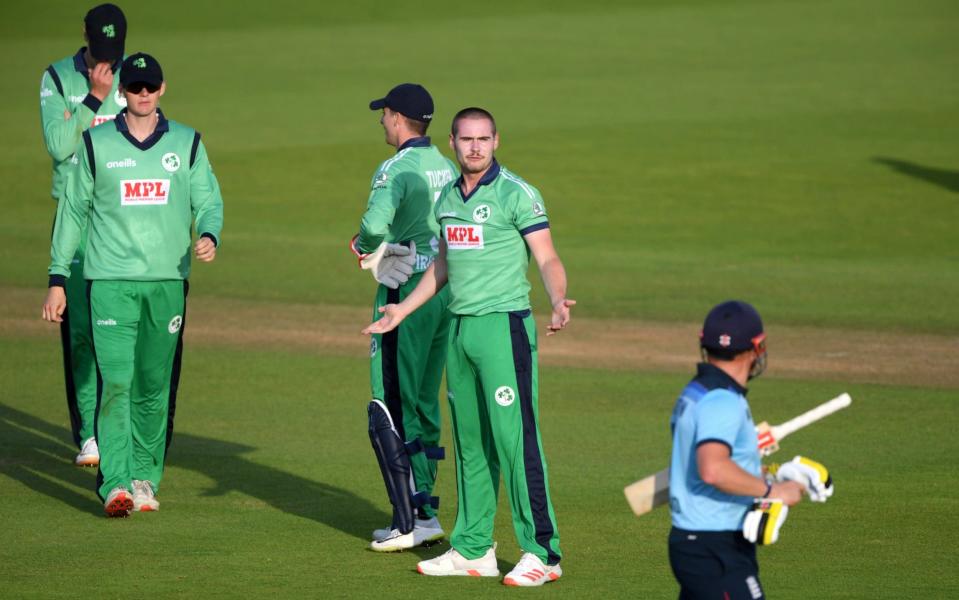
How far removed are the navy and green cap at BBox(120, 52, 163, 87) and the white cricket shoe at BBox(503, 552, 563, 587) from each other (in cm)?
375

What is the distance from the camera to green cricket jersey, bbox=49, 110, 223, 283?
32.0 feet

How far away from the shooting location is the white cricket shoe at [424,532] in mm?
9273

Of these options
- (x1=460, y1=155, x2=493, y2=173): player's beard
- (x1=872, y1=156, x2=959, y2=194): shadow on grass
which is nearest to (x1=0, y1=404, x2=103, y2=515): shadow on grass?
(x1=460, y1=155, x2=493, y2=173): player's beard

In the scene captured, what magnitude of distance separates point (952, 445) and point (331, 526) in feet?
16.6

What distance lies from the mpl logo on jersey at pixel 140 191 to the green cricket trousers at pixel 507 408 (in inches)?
94.7

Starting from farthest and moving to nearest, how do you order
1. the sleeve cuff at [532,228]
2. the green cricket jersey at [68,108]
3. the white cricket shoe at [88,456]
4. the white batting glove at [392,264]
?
the white cricket shoe at [88,456], the green cricket jersey at [68,108], the white batting glove at [392,264], the sleeve cuff at [532,228]

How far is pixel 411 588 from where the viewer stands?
8430 mm

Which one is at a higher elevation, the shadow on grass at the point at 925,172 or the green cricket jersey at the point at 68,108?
the green cricket jersey at the point at 68,108

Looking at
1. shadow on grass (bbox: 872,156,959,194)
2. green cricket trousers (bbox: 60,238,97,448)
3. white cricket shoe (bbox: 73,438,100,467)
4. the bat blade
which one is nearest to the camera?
the bat blade

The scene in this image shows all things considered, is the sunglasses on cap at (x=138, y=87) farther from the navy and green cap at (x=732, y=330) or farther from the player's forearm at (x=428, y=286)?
the navy and green cap at (x=732, y=330)

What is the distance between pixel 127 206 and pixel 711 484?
198 inches

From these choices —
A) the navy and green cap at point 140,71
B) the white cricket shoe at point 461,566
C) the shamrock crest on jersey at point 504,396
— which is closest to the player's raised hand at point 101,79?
the navy and green cap at point 140,71

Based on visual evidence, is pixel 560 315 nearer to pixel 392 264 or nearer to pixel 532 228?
pixel 532 228

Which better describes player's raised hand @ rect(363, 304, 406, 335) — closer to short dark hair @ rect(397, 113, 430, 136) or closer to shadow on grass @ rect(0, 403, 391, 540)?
short dark hair @ rect(397, 113, 430, 136)
